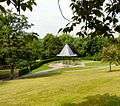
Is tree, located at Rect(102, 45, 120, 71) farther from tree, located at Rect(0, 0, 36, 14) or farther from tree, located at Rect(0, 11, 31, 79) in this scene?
tree, located at Rect(0, 0, 36, 14)

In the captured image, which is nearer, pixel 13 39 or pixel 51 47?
pixel 13 39

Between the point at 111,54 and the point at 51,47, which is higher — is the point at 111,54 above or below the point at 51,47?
below

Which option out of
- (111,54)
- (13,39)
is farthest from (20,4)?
(13,39)

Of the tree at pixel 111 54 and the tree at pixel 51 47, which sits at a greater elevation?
the tree at pixel 51 47

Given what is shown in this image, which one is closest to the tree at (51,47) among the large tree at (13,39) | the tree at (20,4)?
the large tree at (13,39)

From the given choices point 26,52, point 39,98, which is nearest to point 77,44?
point 26,52

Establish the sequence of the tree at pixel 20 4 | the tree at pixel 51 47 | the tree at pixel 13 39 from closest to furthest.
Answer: the tree at pixel 20 4, the tree at pixel 13 39, the tree at pixel 51 47

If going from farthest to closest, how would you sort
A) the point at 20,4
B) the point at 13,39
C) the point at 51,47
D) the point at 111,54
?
the point at 51,47 < the point at 13,39 < the point at 111,54 < the point at 20,4

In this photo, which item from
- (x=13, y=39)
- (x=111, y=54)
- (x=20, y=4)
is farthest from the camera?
(x=13, y=39)

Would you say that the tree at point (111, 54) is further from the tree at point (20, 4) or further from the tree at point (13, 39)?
the tree at point (20, 4)

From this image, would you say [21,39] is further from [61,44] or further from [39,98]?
[61,44]

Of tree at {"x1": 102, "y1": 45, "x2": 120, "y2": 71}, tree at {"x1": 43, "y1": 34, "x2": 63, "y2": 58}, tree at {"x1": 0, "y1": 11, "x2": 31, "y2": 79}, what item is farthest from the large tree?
tree at {"x1": 43, "y1": 34, "x2": 63, "y2": 58}

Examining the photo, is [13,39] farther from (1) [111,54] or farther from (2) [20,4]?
(2) [20,4]

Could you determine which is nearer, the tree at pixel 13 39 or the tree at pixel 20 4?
the tree at pixel 20 4
